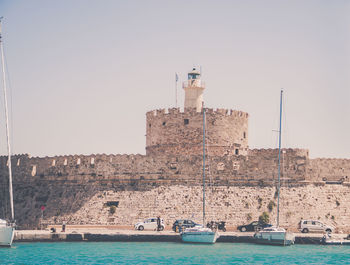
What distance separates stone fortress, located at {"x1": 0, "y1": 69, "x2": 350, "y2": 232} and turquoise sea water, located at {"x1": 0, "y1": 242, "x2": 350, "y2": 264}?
2.59 meters

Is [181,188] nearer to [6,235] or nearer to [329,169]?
[329,169]

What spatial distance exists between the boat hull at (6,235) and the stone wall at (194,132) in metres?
9.72

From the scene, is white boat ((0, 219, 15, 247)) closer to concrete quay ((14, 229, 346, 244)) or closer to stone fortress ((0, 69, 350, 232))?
concrete quay ((14, 229, 346, 244))

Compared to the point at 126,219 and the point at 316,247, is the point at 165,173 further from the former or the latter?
the point at 316,247

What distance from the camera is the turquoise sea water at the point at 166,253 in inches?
1259

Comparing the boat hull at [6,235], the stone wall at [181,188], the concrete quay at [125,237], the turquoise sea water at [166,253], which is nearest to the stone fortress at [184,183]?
the stone wall at [181,188]

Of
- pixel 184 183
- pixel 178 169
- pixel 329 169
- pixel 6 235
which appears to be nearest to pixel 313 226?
pixel 329 169

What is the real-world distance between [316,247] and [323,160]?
5519mm

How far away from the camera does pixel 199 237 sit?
35.8m

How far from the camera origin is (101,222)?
126 ft

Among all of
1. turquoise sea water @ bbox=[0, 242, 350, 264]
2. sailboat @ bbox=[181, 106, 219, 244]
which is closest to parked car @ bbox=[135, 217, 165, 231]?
turquoise sea water @ bbox=[0, 242, 350, 264]

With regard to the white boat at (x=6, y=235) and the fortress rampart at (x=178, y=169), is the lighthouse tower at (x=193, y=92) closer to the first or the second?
the fortress rampart at (x=178, y=169)

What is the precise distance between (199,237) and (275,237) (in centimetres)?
321

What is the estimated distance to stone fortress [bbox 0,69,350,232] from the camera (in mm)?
38281
